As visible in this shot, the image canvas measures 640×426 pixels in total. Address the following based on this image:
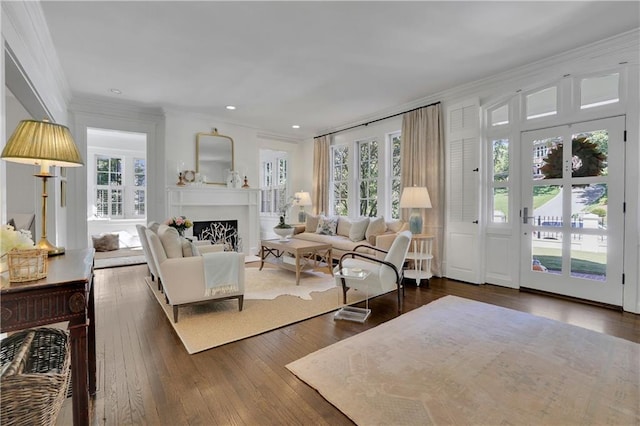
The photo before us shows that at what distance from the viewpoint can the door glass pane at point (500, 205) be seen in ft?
14.0

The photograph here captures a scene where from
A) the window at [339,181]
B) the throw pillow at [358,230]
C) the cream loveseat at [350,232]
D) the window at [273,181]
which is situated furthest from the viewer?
the window at [273,181]

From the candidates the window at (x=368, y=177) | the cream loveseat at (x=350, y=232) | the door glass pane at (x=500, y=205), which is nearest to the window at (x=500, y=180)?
the door glass pane at (x=500, y=205)

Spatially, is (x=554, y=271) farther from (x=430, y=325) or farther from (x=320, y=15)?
(x=320, y=15)

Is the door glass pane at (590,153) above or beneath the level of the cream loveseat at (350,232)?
above

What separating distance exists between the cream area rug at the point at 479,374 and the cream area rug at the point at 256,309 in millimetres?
740

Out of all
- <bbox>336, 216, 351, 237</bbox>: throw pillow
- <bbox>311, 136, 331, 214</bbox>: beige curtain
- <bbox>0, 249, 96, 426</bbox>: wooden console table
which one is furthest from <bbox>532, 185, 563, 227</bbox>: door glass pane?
<bbox>0, 249, 96, 426</bbox>: wooden console table

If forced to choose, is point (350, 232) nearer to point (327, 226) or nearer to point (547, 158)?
point (327, 226)

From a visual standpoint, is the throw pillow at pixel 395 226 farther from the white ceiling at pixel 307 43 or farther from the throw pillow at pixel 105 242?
the throw pillow at pixel 105 242

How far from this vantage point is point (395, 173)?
19.1 feet

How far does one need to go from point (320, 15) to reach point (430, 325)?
120 inches

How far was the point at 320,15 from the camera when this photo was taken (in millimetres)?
2801

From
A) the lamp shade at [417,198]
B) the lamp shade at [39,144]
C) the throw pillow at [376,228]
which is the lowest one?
the throw pillow at [376,228]

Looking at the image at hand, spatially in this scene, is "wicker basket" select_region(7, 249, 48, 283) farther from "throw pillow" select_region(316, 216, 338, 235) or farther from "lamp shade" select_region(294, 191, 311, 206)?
"lamp shade" select_region(294, 191, 311, 206)

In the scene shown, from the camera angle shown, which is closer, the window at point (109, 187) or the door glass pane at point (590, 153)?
the door glass pane at point (590, 153)
